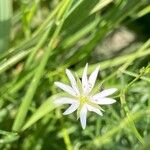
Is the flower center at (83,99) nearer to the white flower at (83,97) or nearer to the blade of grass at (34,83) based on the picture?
the white flower at (83,97)

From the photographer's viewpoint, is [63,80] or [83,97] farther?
[63,80]

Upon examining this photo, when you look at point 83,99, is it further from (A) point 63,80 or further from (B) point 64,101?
(A) point 63,80

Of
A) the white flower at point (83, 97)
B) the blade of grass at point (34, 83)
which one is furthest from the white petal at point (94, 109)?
the blade of grass at point (34, 83)

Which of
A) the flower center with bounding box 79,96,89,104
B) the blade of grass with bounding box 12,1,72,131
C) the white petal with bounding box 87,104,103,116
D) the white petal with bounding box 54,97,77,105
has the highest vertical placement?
the blade of grass with bounding box 12,1,72,131

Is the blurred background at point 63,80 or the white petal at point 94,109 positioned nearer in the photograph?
the white petal at point 94,109

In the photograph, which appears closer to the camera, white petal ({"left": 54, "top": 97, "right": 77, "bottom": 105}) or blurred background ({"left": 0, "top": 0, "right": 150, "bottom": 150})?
white petal ({"left": 54, "top": 97, "right": 77, "bottom": 105})

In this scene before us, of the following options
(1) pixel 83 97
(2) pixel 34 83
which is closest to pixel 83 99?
(1) pixel 83 97

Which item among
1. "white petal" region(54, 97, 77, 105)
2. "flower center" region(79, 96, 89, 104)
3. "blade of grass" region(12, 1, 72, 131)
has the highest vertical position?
"blade of grass" region(12, 1, 72, 131)

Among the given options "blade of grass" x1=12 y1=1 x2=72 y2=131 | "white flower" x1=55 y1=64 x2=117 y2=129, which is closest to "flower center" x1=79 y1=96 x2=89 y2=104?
"white flower" x1=55 y1=64 x2=117 y2=129

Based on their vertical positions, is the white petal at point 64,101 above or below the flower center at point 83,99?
above

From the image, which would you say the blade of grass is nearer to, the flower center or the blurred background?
the blurred background

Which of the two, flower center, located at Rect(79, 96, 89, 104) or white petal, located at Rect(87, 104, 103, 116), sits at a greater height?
flower center, located at Rect(79, 96, 89, 104)

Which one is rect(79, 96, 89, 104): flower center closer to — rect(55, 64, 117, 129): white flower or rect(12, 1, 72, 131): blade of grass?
rect(55, 64, 117, 129): white flower
